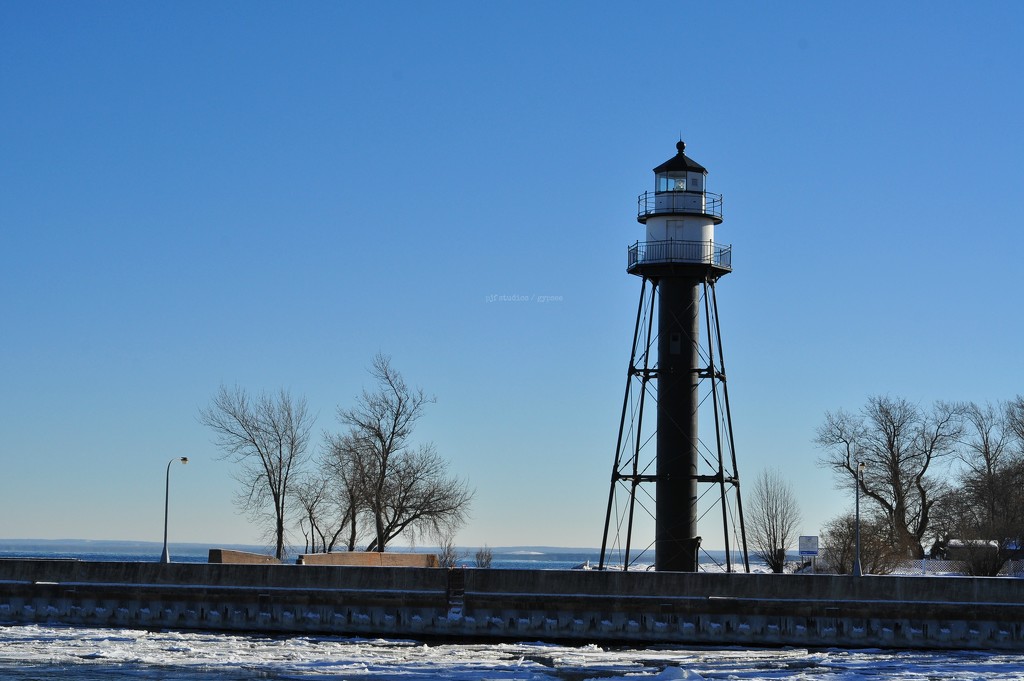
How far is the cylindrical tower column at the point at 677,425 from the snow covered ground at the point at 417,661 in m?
7.68

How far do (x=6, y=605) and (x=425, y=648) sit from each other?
1289 centimetres

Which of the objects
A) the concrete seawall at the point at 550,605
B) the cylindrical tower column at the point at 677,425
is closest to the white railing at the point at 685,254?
the cylindrical tower column at the point at 677,425

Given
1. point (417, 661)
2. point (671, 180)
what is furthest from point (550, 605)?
point (671, 180)

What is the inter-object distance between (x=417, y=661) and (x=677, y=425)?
1405 cm

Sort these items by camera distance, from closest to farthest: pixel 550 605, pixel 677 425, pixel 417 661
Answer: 1. pixel 417 661
2. pixel 550 605
3. pixel 677 425

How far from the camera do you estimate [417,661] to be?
34094 millimetres

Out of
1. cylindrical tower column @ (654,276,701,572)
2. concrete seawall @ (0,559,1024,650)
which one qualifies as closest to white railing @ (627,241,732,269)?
cylindrical tower column @ (654,276,701,572)

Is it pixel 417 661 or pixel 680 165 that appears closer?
pixel 417 661

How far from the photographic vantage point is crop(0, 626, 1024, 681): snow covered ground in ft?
105

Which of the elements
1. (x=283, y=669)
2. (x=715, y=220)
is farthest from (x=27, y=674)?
(x=715, y=220)

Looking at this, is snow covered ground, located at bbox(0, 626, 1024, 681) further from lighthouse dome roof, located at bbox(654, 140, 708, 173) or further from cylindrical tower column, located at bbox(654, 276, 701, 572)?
lighthouse dome roof, located at bbox(654, 140, 708, 173)

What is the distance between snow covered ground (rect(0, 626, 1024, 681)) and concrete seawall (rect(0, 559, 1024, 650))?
0.93m

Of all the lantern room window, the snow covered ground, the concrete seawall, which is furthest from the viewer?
the lantern room window

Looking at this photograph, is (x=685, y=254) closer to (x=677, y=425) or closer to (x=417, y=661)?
(x=677, y=425)
